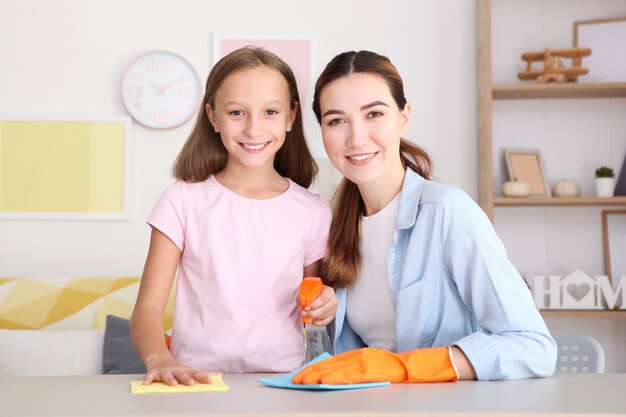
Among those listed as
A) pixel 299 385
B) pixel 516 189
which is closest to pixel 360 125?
pixel 299 385

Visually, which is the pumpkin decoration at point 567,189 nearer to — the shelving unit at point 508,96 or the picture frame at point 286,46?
the shelving unit at point 508,96

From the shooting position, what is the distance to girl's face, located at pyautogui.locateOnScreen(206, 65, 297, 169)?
168 cm

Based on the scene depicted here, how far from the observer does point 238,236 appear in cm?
167

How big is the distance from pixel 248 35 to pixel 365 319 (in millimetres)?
2314

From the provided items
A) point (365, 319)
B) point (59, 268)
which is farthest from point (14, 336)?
point (365, 319)

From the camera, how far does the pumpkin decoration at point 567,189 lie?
3.49 metres

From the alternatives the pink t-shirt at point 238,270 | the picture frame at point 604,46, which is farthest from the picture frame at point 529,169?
the pink t-shirt at point 238,270

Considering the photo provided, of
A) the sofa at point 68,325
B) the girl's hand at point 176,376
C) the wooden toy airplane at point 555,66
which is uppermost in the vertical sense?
the wooden toy airplane at point 555,66

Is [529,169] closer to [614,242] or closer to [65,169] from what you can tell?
[614,242]

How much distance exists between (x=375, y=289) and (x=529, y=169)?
2.17 m

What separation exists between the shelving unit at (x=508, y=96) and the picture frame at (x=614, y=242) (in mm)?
97

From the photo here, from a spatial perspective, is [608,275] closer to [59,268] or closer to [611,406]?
[59,268]

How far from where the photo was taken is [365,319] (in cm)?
160

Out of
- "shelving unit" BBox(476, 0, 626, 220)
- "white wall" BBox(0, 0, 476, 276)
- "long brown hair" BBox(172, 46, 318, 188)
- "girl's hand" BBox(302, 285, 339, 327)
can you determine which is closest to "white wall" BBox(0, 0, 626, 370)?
"white wall" BBox(0, 0, 476, 276)
